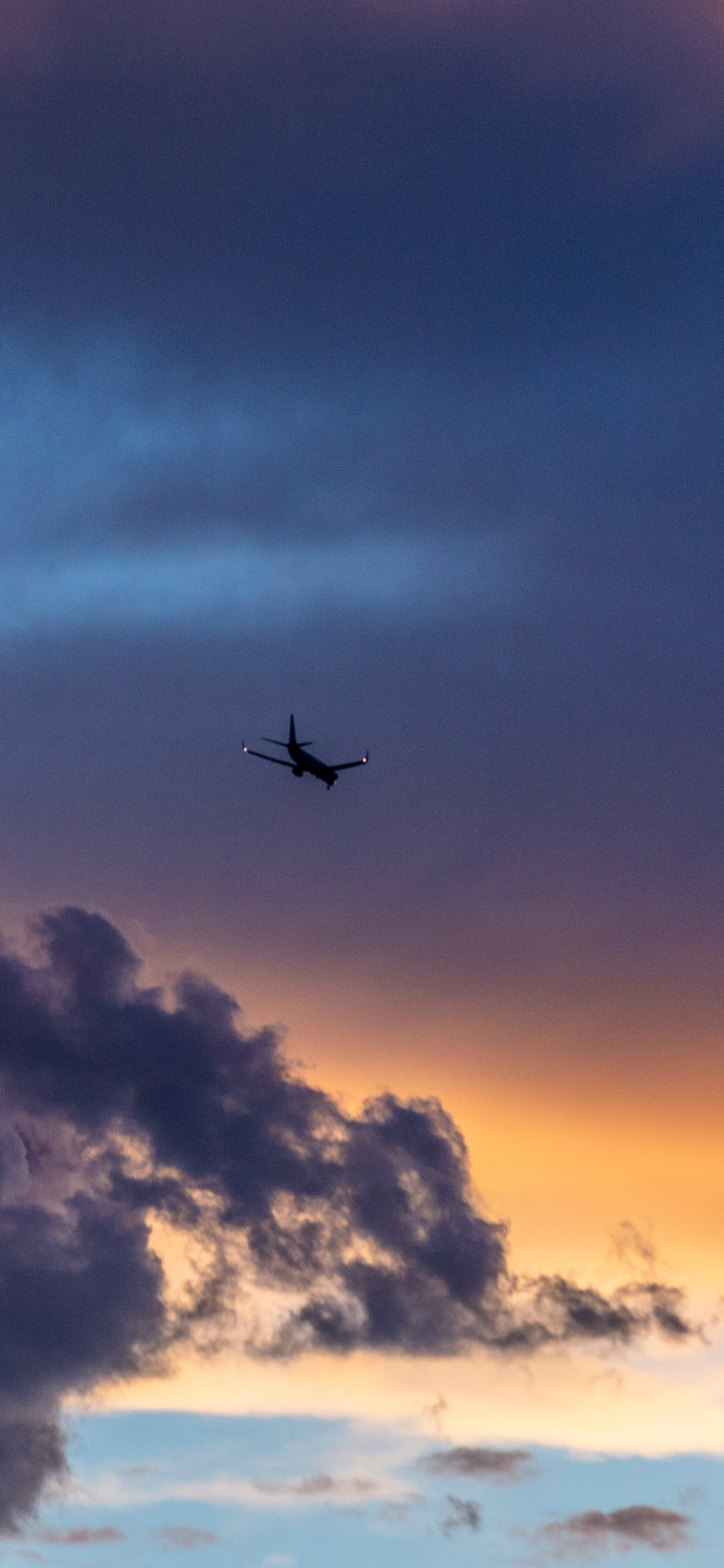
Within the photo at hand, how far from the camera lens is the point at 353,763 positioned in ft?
650

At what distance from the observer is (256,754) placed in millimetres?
189375

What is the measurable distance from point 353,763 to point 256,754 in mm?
17270
